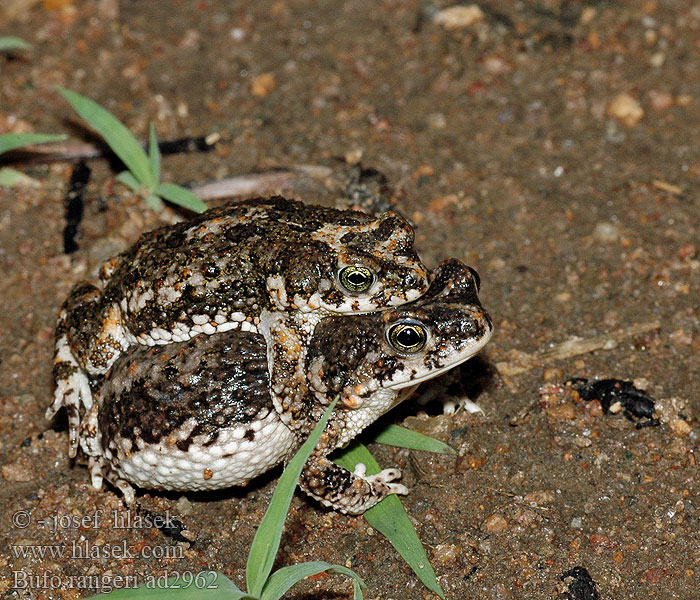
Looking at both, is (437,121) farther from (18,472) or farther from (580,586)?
(18,472)

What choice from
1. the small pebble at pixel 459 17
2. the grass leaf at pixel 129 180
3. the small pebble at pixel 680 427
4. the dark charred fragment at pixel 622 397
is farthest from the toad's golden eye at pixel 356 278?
the small pebble at pixel 459 17

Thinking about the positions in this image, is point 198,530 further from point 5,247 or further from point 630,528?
point 5,247

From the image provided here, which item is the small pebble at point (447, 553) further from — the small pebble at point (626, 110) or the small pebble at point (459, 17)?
the small pebble at point (459, 17)

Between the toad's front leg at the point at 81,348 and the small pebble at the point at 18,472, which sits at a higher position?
the toad's front leg at the point at 81,348

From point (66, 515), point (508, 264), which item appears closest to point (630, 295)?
point (508, 264)

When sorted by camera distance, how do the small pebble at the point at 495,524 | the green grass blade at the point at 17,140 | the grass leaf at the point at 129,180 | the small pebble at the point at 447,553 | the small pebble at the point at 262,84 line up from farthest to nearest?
the small pebble at the point at 262,84 → the grass leaf at the point at 129,180 → the green grass blade at the point at 17,140 → the small pebble at the point at 495,524 → the small pebble at the point at 447,553

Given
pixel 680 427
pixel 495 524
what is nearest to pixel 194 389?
pixel 495 524
